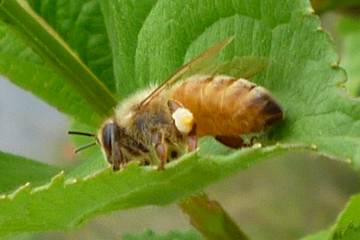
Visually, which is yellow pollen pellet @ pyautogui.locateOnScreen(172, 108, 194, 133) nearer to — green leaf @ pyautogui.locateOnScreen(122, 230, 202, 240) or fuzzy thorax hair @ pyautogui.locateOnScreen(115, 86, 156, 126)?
fuzzy thorax hair @ pyautogui.locateOnScreen(115, 86, 156, 126)

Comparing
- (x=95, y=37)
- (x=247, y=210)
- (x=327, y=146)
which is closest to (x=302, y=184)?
(x=247, y=210)

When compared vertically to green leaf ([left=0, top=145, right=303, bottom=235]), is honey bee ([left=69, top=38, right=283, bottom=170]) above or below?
below

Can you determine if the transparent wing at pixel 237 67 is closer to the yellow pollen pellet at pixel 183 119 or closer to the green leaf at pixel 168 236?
the yellow pollen pellet at pixel 183 119

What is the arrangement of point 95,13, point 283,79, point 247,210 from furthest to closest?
1. point 247,210
2. point 95,13
3. point 283,79

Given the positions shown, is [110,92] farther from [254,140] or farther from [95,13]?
[254,140]

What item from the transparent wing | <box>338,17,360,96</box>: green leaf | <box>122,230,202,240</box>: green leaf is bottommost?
<box>338,17,360,96</box>: green leaf

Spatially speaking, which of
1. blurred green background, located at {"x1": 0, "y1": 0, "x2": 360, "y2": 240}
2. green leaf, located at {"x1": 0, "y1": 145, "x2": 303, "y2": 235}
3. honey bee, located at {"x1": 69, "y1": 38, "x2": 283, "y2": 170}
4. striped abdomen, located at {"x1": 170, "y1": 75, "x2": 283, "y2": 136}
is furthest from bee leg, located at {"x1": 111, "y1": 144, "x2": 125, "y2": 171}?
blurred green background, located at {"x1": 0, "y1": 0, "x2": 360, "y2": 240}

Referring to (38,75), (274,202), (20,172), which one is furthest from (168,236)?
(274,202)
